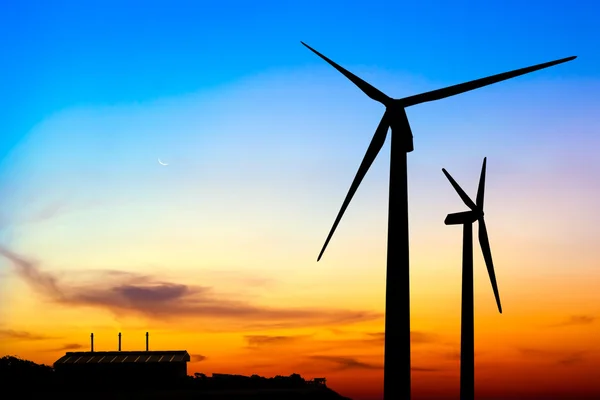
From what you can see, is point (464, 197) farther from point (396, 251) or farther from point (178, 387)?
point (178, 387)

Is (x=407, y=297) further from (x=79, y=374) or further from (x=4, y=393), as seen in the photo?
(x=79, y=374)

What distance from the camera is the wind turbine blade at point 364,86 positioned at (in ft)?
174

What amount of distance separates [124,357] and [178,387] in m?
8.26

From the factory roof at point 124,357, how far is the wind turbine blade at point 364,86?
53.3 m

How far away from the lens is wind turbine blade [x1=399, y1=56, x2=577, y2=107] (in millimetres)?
52438

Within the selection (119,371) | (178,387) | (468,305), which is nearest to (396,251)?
(468,305)

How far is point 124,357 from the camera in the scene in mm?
99125

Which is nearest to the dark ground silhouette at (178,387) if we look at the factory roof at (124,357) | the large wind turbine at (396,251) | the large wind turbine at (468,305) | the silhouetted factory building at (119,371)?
the silhouetted factory building at (119,371)

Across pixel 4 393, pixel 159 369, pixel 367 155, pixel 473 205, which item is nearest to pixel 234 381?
pixel 159 369

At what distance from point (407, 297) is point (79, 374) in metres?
62.5

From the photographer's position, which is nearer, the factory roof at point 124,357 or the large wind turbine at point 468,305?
the large wind turbine at point 468,305

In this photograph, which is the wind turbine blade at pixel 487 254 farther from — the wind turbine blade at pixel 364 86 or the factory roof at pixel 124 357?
the factory roof at pixel 124 357

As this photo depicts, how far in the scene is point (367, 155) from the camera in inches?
2020

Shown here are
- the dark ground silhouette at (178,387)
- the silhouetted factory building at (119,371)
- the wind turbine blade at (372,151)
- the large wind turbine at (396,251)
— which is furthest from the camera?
the silhouetted factory building at (119,371)
